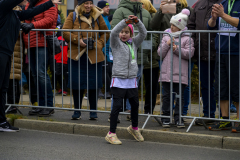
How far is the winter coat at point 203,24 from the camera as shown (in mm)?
6656

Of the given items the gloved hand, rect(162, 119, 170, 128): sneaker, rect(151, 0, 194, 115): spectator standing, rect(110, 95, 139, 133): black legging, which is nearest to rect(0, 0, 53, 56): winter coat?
the gloved hand

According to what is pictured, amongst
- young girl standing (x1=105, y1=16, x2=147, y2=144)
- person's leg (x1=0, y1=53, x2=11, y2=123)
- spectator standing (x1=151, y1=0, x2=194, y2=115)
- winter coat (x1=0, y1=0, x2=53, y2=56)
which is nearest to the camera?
young girl standing (x1=105, y1=16, x2=147, y2=144)

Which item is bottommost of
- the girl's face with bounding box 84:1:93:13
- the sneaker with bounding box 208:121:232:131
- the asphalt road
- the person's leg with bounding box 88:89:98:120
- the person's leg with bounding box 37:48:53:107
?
the asphalt road

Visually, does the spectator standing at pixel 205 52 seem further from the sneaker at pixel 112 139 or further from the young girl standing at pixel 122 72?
the sneaker at pixel 112 139

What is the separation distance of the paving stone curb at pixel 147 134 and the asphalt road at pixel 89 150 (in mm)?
158

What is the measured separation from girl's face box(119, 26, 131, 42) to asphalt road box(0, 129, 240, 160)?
1.45 m

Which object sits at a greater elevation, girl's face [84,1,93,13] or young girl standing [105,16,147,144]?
girl's face [84,1,93,13]

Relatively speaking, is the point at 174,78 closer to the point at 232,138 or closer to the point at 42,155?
the point at 232,138

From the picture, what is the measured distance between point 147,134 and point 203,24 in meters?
1.99

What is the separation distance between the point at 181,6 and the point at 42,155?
12.2 feet

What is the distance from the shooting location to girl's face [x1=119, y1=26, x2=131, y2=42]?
602cm

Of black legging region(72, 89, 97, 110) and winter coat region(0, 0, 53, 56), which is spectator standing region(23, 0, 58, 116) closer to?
black legging region(72, 89, 97, 110)

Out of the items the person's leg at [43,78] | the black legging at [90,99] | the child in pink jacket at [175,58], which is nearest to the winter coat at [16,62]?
the person's leg at [43,78]

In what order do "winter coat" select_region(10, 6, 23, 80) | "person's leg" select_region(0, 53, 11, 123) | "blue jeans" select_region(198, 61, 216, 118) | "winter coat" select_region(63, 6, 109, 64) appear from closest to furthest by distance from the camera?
"person's leg" select_region(0, 53, 11, 123)
"blue jeans" select_region(198, 61, 216, 118)
"winter coat" select_region(63, 6, 109, 64)
"winter coat" select_region(10, 6, 23, 80)
